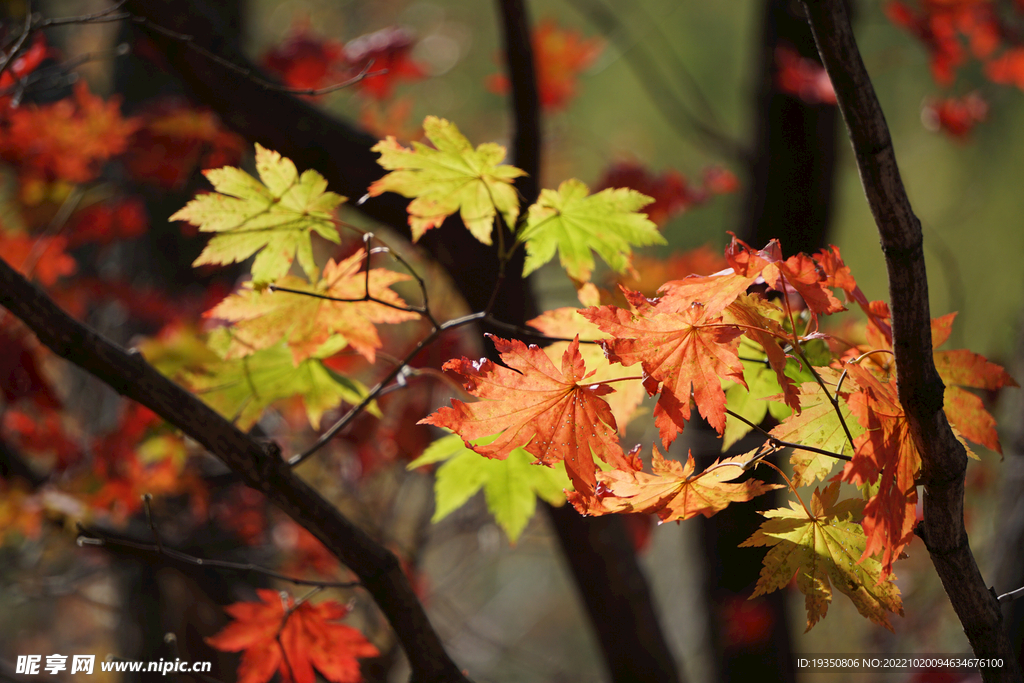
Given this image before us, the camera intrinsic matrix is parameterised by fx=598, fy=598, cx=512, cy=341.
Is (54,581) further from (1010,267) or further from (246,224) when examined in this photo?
(1010,267)

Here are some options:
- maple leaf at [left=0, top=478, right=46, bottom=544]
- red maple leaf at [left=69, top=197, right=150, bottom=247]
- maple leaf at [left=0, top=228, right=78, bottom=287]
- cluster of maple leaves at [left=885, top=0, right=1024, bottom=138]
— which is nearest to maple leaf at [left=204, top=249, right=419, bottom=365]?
maple leaf at [left=0, top=228, right=78, bottom=287]

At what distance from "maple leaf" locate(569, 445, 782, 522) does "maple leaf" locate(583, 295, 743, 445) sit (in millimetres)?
61

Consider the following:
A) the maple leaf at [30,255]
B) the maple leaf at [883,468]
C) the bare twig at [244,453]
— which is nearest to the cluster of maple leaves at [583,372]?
the maple leaf at [883,468]

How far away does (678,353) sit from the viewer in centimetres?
61

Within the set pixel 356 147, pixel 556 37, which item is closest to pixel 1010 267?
pixel 556 37

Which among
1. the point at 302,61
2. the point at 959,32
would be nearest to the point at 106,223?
the point at 302,61

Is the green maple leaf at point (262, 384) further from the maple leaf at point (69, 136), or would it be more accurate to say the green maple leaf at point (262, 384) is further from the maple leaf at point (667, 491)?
the maple leaf at point (69, 136)

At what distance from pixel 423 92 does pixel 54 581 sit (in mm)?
6392

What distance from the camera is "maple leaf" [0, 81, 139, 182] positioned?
1.73m

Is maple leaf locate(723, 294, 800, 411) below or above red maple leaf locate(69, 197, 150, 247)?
below

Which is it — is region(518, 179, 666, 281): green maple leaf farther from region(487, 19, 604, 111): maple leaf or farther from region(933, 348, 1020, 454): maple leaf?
region(487, 19, 604, 111): maple leaf

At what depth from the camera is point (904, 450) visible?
597 millimetres

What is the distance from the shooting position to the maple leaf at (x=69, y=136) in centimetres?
173

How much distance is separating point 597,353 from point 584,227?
0.19m
